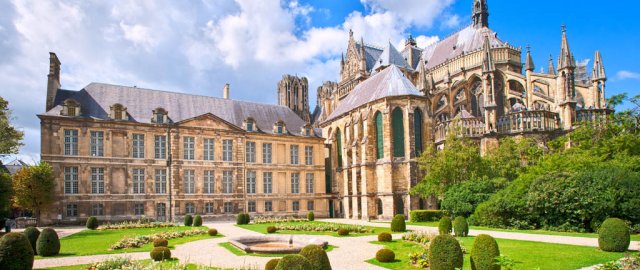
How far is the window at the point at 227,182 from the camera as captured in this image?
43.1 meters

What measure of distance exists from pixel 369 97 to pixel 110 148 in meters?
24.3

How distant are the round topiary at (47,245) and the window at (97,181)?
20.6 metres

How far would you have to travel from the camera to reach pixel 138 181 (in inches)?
1540

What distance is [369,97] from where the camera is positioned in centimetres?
4581

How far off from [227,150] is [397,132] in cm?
1620

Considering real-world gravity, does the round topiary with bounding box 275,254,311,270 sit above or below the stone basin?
above

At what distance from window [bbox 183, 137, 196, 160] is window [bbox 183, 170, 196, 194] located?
4.49 ft

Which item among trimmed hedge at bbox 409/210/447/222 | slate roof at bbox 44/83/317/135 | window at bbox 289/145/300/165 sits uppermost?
slate roof at bbox 44/83/317/135

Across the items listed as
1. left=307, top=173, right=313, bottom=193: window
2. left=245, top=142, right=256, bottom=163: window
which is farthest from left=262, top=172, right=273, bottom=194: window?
left=307, top=173, right=313, bottom=193: window

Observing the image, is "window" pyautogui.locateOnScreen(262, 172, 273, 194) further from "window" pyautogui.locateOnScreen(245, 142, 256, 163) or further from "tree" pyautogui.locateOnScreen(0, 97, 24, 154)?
"tree" pyautogui.locateOnScreen(0, 97, 24, 154)

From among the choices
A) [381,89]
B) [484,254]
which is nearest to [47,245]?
[484,254]

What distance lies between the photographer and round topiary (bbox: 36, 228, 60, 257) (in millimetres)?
17781

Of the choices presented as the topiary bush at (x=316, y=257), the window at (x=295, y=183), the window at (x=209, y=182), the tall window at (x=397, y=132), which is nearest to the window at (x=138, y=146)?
the window at (x=209, y=182)

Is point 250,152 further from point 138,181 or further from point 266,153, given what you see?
point 138,181
